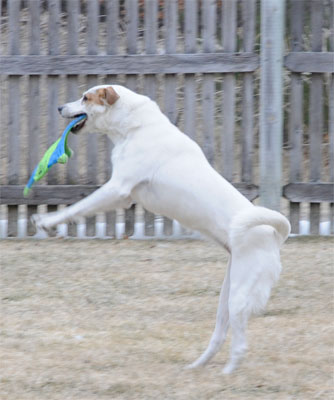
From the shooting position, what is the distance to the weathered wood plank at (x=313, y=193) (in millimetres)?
7426

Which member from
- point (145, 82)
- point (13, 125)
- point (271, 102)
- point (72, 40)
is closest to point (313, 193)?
point (271, 102)

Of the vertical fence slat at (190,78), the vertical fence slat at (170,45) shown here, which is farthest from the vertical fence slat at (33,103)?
the vertical fence slat at (190,78)

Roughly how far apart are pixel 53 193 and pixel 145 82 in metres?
1.22

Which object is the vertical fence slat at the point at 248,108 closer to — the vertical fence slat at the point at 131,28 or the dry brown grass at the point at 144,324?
the dry brown grass at the point at 144,324

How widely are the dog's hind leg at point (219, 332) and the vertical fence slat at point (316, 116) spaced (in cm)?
310

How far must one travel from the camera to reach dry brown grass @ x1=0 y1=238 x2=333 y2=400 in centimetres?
418

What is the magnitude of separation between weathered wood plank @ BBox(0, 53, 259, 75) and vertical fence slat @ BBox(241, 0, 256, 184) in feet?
0.51

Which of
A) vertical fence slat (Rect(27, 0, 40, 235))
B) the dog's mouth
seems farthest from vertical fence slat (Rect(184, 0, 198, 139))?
the dog's mouth

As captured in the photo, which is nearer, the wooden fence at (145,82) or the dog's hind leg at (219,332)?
the dog's hind leg at (219,332)

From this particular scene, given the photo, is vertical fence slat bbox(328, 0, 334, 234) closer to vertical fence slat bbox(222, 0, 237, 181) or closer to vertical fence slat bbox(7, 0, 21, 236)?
vertical fence slat bbox(222, 0, 237, 181)

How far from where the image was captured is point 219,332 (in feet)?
Answer: 14.9

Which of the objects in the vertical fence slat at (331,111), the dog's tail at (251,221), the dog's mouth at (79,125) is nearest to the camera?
the dog's tail at (251,221)

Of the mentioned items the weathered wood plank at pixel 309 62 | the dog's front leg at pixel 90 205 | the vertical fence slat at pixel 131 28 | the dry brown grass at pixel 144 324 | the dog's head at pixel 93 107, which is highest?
the vertical fence slat at pixel 131 28

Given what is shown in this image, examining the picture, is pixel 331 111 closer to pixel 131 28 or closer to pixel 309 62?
pixel 309 62
